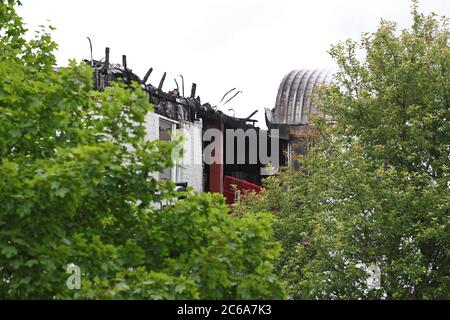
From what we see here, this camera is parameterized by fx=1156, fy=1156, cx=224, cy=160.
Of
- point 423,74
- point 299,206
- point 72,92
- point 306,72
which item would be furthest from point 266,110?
point 72,92

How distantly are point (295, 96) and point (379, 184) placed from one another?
28.3 m

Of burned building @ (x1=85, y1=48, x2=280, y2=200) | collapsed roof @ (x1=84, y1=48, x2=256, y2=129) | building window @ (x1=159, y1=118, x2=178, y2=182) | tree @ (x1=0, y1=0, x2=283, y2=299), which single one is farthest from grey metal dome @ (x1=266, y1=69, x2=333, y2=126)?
tree @ (x1=0, y1=0, x2=283, y2=299)

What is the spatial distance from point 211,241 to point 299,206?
21180mm

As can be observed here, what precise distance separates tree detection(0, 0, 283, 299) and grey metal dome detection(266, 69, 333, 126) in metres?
41.6

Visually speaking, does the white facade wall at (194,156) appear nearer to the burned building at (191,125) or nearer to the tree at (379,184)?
the burned building at (191,125)

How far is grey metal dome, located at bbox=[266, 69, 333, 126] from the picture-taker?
59.3 m

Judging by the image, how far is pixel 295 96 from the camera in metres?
60.0

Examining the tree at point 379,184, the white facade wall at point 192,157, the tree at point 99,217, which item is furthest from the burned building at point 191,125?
the tree at point 99,217

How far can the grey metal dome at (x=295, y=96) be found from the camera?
59.3 metres

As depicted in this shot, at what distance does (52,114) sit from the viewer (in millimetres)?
16859

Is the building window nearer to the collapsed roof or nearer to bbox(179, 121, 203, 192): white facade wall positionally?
the collapsed roof

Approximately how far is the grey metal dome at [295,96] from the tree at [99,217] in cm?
4156

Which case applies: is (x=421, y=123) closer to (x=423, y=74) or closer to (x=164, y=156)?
(x=423, y=74)

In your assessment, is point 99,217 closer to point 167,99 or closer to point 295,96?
point 167,99
